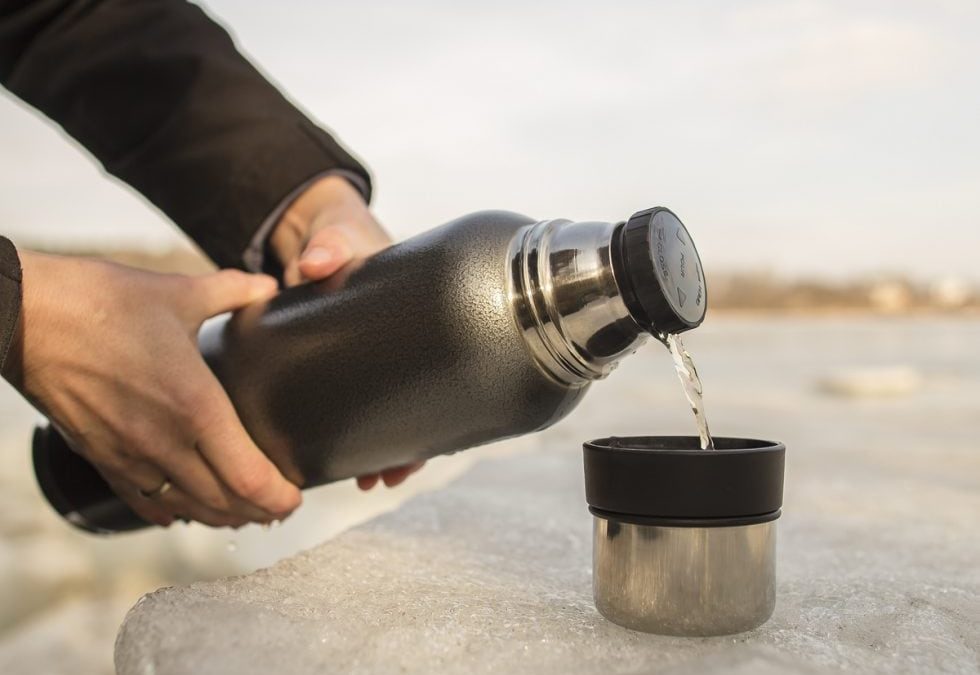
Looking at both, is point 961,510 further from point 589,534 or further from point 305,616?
point 305,616

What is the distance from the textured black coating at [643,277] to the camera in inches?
27.5

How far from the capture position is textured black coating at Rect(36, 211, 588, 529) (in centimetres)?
78

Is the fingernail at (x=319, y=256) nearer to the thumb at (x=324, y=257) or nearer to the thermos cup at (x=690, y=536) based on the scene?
the thumb at (x=324, y=257)

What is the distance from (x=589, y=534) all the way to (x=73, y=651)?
1.01 metres

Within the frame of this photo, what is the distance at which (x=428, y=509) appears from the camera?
1116mm

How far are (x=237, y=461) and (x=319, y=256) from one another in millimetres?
223

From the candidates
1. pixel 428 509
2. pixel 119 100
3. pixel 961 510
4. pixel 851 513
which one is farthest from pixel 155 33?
pixel 961 510

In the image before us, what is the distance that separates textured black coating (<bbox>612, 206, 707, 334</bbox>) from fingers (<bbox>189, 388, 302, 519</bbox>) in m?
0.43

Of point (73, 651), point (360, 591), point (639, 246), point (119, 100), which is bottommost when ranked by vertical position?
point (73, 651)

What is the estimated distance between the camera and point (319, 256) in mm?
934

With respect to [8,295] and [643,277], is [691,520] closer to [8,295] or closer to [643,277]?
[643,277]

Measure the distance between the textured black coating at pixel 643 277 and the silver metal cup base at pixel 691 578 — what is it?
0.16 metres

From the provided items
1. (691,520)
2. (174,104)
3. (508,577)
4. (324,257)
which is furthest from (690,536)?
(174,104)

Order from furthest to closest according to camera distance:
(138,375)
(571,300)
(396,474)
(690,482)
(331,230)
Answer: (396,474) < (331,230) < (138,375) < (571,300) < (690,482)
